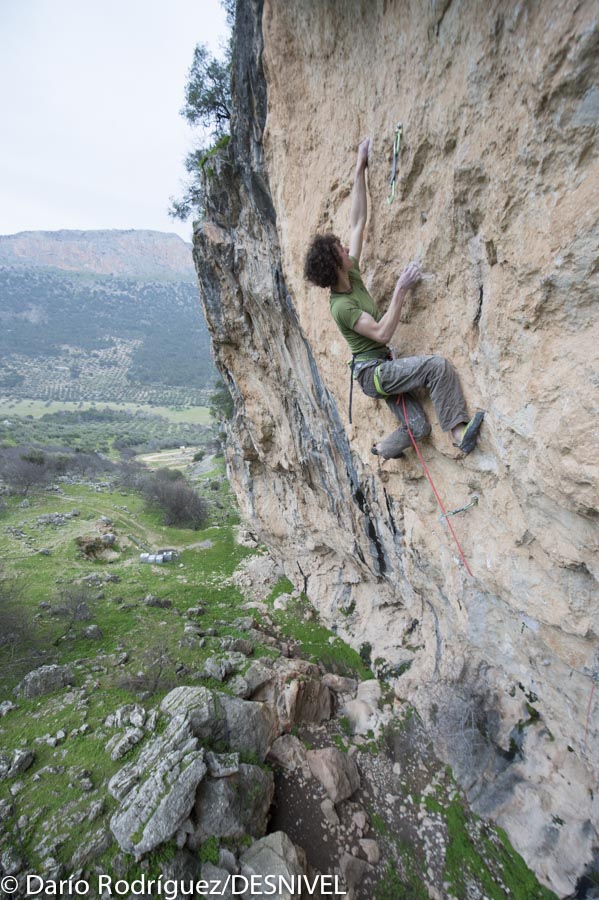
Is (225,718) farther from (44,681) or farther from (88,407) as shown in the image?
(88,407)

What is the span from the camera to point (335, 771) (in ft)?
21.7

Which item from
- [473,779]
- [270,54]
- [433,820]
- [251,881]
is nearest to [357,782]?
→ [433,820]

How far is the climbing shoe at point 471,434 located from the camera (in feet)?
10.7

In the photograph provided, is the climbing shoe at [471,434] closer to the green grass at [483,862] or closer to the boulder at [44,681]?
the green grass at [483,862]

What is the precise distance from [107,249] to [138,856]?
20472 cm

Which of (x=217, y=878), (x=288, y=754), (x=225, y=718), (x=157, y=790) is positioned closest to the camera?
(x=217, y=878)

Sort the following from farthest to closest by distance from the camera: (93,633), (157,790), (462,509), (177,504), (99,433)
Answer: (99,433) → (177,504) → (93,633) → (157,790) → (462,509)

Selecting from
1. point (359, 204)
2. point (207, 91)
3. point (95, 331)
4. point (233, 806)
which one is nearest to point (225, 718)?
point (233, 806)

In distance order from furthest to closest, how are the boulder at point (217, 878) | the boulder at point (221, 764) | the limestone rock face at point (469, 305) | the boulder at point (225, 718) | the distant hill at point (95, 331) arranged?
the distant hill at point (95, 331) → the boulder at point (225, 718) → the boulder at point (221, 764) → the boulder at point (217, 878) → the limestone rock face at point (469, 305)

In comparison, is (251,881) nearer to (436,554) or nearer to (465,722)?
(465,722)

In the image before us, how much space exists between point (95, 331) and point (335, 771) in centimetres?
11729

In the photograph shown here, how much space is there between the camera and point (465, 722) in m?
6.14

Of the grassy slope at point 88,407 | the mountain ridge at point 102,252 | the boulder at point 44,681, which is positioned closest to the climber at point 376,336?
the boulder at point 44,681

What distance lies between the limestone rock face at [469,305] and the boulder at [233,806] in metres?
3.36
